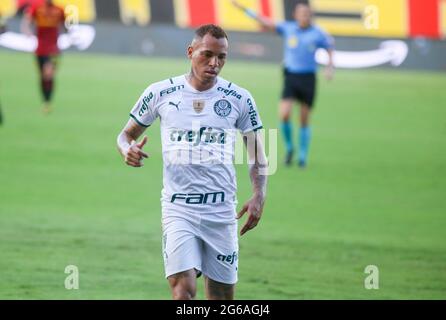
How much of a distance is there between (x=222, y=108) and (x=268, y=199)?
8.87 meters

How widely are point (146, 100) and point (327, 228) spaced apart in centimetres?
705

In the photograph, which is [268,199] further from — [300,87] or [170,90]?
[170,90]

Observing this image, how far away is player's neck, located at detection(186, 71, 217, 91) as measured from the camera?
866 cm

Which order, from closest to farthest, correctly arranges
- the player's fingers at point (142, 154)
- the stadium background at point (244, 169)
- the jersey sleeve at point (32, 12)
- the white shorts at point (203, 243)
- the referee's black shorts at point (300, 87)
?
the player's fingers at point (142, 154), the white shorts at point (203, 243), the stadium background at point (244, 169), the referee's black shorts at point (300, 87), the jersey sleeve at point (32, 12)

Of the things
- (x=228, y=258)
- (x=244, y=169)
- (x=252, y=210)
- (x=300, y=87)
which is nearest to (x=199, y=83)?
(x=252, y=210)

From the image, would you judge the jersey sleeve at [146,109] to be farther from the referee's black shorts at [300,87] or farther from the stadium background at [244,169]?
the referee's black shorts at [300,87]

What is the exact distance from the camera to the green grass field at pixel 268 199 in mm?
12312

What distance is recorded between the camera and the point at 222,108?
867cm

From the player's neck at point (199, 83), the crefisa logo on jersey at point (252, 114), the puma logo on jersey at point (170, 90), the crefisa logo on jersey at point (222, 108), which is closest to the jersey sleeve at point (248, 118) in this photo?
the crefisa logo on jersey at point (252, 114)

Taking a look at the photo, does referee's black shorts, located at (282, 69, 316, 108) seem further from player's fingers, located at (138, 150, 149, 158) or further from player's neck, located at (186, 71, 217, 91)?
player's fingers, located at (138, 150, 149, 158)

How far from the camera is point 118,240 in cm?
1407

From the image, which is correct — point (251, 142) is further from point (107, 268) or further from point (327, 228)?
point (327, 228)

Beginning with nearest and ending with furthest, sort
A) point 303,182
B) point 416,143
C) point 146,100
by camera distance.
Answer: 1. point 146,100
2. point 303,182
3. point 416,143
